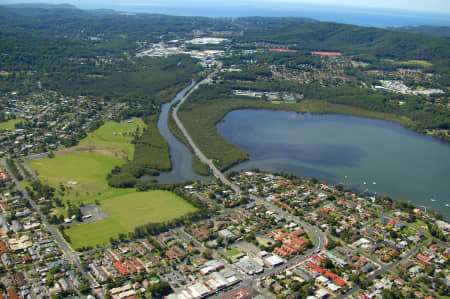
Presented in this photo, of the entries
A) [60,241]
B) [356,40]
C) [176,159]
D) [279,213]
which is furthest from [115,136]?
[356,40]

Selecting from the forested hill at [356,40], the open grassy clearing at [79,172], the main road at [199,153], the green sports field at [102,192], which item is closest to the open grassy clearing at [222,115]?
the main road at [199,153]

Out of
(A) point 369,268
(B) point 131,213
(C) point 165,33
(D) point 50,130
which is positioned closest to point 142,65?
(D) point 50,130

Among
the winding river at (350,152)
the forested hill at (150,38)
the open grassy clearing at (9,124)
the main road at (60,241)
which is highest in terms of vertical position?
→ the forested hill at (150,38)

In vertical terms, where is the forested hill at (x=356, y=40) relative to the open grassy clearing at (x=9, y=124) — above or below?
above

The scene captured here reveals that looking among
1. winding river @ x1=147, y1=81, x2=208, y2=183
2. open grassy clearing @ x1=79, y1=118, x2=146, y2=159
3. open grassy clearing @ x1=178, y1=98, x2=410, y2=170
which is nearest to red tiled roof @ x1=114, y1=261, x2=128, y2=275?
winding river @ x1=147, y1=81, x2=208, y2=183

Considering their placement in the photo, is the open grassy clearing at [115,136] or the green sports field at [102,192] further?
the open grassy clearing at [115,136]

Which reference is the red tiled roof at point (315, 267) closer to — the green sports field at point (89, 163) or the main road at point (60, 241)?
the main road at point (60, 241)

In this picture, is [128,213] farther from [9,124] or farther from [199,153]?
[9,124]
